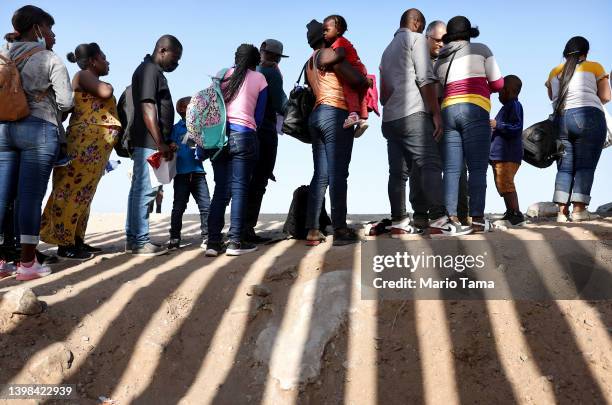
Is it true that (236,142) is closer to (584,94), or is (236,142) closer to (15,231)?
(15,231)

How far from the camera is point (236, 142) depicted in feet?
14.2

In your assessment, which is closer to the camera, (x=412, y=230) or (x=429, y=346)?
(x=429, y=346)

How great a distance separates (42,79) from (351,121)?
2.31 m

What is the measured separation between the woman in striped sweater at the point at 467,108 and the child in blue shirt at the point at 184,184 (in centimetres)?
223

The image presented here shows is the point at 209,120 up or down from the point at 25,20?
down

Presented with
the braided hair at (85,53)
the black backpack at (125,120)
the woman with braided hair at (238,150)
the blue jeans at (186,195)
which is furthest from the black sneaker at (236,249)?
the braided hair at (85,53)

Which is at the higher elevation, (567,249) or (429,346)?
(567,249)

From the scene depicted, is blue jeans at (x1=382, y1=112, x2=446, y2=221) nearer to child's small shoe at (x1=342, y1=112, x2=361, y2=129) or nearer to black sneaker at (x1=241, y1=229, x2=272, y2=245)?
child's small shoe at (x1=342, y1=112, x2=361, y2=129)

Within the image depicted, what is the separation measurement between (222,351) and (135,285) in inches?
37.5

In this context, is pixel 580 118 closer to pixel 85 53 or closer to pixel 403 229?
pixel 403 229

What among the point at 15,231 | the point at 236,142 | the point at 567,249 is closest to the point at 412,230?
the point at 567,249

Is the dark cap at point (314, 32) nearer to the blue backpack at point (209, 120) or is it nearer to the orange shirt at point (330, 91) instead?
the orange shirt at point (330, 91)

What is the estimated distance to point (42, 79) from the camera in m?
3.99

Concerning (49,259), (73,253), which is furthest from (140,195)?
(49,259)
